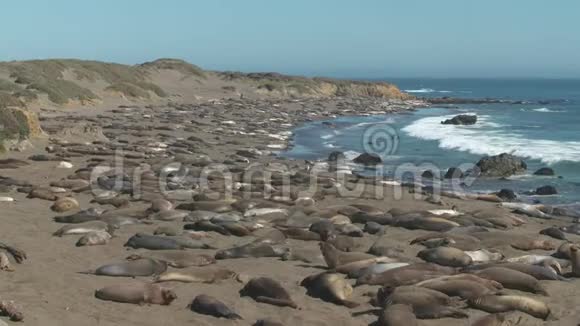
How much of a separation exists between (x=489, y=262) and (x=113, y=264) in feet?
14.3

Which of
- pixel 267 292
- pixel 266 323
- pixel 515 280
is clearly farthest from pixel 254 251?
pixel 515 280

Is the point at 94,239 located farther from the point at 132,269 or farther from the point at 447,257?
the point at 447,257

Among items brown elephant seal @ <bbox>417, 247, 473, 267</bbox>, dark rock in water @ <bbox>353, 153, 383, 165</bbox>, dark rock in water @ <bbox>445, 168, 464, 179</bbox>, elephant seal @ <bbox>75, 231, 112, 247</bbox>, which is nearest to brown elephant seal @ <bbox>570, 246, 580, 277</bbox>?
brown elephant seal @ <bbox>417, 247, 473, 267</bbox>

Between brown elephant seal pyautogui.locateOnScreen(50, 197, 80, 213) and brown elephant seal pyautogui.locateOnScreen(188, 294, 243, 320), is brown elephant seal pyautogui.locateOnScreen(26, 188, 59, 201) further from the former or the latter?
brown elephant seal pyautogui.locateOnScreen(188, 294, 243, 320)

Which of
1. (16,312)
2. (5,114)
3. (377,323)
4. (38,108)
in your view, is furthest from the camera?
(38,108)

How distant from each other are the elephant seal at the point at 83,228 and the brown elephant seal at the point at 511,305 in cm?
497

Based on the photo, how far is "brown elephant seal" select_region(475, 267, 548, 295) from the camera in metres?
6.72

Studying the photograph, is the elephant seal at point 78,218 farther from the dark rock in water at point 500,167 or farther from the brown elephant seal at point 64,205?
the dark rock in water at point 500,167

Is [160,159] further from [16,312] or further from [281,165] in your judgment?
[16,312]

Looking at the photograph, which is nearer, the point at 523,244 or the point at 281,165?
the point at 523,244

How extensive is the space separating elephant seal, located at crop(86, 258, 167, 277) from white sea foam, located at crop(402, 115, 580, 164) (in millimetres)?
17286

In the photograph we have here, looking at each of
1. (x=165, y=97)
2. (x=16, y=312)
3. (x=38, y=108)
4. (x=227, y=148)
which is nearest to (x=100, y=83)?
(x=165, y=97)

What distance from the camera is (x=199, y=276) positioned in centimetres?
679

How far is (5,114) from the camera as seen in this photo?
16578 millimetres
